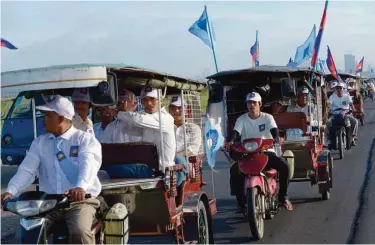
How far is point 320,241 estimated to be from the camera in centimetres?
700

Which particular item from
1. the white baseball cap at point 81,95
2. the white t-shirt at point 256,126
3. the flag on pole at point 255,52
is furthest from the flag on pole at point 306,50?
the white baseball cap at point 81,95

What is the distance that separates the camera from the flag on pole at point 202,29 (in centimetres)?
1173

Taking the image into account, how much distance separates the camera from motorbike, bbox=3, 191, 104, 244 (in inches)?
170

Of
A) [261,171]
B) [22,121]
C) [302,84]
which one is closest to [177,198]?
[261,171]

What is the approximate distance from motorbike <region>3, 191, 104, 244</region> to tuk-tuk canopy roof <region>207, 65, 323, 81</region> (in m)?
5.53

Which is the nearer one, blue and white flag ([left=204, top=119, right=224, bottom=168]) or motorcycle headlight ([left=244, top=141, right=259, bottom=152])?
motorcycle headlight ([left=244, top=141, right=259, bottom=152])

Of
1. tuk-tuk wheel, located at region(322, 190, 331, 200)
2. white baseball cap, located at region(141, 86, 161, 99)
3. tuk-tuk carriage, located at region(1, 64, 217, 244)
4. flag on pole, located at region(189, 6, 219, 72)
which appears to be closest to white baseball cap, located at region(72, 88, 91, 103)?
tuk-tuk carriage, located at region(1, 64, 217, 244)

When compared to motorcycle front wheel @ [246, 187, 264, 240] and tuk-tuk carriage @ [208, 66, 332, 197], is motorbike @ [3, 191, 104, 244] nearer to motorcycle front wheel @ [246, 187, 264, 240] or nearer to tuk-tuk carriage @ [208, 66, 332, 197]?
motorcycle front wheel @ [246, 187, 264, 240]

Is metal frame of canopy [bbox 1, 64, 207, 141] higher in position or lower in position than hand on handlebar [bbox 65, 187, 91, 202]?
higher

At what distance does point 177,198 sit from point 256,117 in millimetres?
2277

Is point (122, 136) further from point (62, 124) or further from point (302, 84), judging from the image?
point (302, 84)

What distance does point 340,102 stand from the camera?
53.7ft

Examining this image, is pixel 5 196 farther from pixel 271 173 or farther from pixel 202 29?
pixel 202 29

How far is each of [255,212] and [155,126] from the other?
1772 mm
